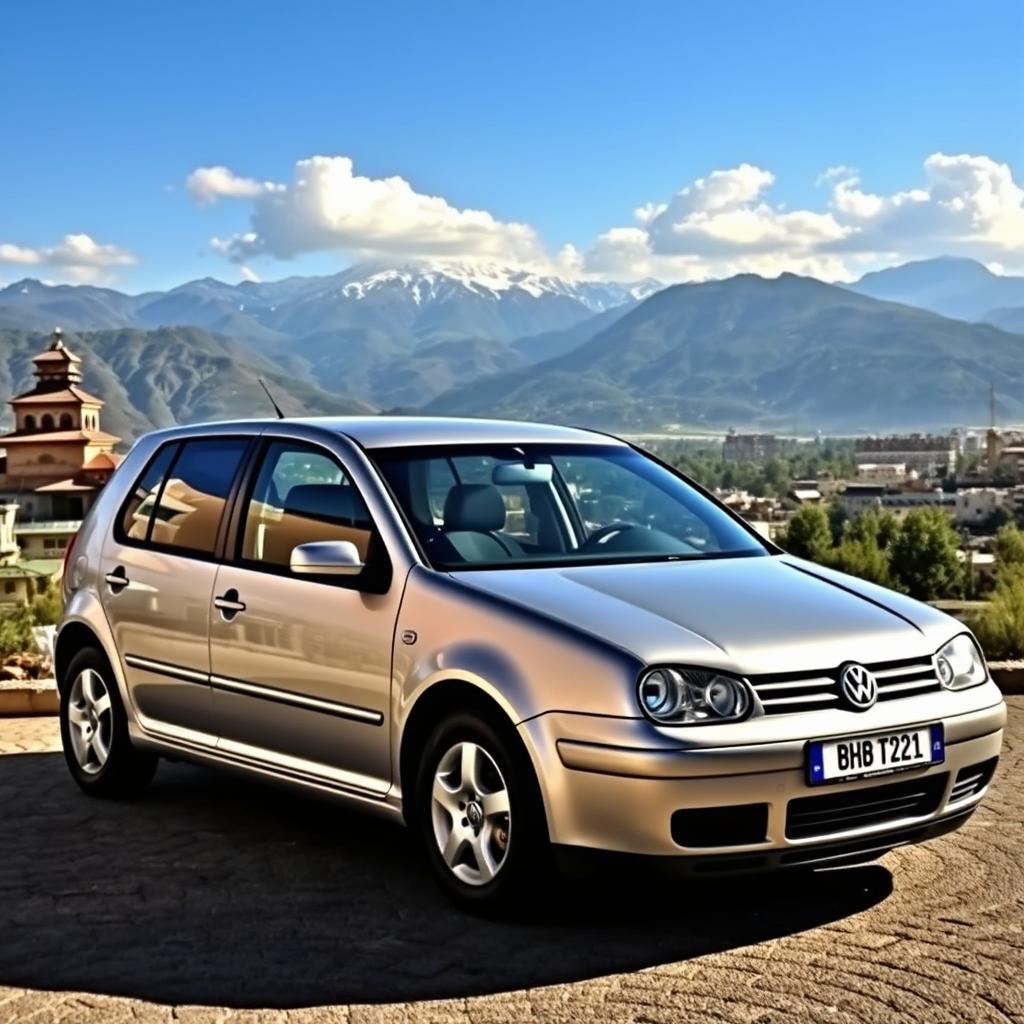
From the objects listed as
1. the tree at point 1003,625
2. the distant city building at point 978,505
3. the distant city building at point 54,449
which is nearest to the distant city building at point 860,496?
the distant city building at point 978,505

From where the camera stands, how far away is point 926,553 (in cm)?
8838

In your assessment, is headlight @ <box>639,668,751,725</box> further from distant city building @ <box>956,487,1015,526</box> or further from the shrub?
distant city building @ <box>956,487,1015,526</box>

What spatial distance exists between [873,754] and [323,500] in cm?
223

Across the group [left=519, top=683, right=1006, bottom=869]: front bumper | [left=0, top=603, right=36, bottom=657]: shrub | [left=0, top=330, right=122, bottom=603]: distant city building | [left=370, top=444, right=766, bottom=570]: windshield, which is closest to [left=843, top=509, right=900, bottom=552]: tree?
[left=0, top=330, right=122, bottom=603]: distant city building

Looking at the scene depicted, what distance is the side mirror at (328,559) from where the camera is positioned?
521 cm

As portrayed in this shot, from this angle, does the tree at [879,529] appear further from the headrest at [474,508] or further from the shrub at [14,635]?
the headrest at [474,508]

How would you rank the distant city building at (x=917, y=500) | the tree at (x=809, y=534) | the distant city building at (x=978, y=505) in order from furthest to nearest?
the distant city building at (x=917, y=500) < the distant city building at (x=978, y=505) < the tree at (x=809, y=534)

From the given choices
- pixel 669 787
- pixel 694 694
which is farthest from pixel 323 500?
pixel 669 787

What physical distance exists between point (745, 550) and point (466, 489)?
1087mm

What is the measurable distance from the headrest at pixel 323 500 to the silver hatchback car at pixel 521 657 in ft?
0.04

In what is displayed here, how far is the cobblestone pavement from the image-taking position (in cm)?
406

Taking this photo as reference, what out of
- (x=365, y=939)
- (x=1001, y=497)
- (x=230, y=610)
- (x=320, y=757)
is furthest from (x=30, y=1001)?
(x=1001, y=497)

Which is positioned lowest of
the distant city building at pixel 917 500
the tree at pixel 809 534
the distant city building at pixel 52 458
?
the distant city building at pixel 917 500

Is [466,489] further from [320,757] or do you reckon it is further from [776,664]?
[776,664]
